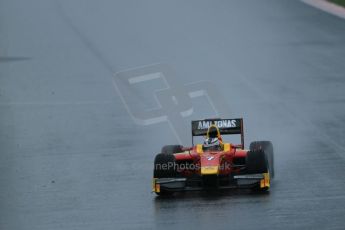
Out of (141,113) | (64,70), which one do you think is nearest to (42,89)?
(64,70)

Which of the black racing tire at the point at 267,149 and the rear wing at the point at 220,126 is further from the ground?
the rear wing at the point at 220,126

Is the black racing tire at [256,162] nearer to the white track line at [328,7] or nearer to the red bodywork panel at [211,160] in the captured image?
the red bodywork panel at [211,160]

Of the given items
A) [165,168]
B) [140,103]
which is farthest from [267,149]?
[140,103]

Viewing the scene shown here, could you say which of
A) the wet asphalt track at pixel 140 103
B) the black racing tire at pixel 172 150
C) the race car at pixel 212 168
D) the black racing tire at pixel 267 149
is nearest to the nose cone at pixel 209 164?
the race car at pixel 212 168

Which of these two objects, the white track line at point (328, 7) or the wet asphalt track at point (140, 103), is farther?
the white track line at point (328, 7)

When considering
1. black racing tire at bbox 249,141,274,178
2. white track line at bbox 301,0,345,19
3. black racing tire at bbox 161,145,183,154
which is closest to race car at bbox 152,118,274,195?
black racing tire at bbox 249,141,274,178

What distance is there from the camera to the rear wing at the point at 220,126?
20.2 metres

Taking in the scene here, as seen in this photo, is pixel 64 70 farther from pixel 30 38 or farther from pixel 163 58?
pixel 30 38

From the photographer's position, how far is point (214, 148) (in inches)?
753

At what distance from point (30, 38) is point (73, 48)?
2849 mm

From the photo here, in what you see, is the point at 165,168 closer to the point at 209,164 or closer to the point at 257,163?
the point at 209,164

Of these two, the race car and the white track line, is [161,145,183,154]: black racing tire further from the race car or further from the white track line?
the white track line

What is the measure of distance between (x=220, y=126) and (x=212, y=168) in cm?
217

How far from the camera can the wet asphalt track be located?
17172 millimetres
